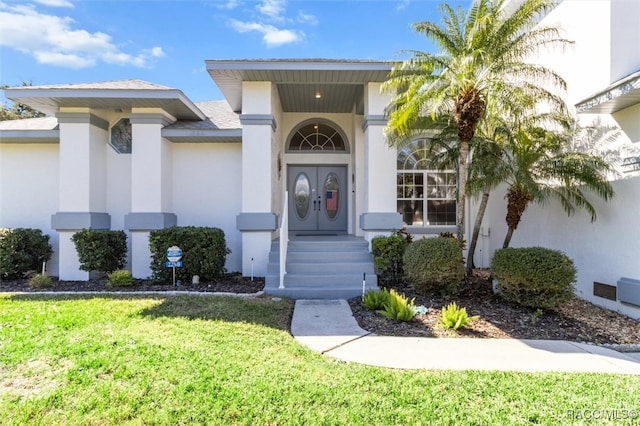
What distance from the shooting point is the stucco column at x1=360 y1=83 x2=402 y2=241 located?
8.12m

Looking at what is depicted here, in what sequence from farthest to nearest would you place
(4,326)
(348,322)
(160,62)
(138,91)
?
1. (160,62)
2. (138,91)
3. (348,322)
4. (4,326)

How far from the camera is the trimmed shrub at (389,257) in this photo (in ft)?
24.8

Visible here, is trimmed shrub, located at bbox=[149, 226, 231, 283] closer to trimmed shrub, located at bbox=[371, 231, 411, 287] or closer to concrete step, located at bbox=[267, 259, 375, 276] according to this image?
concrete step, located at bbox=[267, 259, 375, 276]

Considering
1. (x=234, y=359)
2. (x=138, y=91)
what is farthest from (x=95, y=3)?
(x=234, y=359)

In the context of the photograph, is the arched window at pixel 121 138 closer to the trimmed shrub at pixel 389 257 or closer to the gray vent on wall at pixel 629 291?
the trimmed shrub at pixel 389 257

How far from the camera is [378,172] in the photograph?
8.20 meters

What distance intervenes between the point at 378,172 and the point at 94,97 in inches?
273

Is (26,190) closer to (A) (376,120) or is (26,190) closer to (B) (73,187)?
(B) (73,187)

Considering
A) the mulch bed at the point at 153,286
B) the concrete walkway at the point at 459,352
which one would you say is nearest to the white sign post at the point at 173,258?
the mulch bed at the point at 153,286

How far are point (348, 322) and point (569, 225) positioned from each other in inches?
225

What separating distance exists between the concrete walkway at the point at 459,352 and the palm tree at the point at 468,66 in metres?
3.95

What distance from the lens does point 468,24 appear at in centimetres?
668

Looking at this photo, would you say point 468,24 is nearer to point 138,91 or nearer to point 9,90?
point 138,91

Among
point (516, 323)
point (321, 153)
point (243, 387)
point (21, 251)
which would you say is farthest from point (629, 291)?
point (21, 251)
